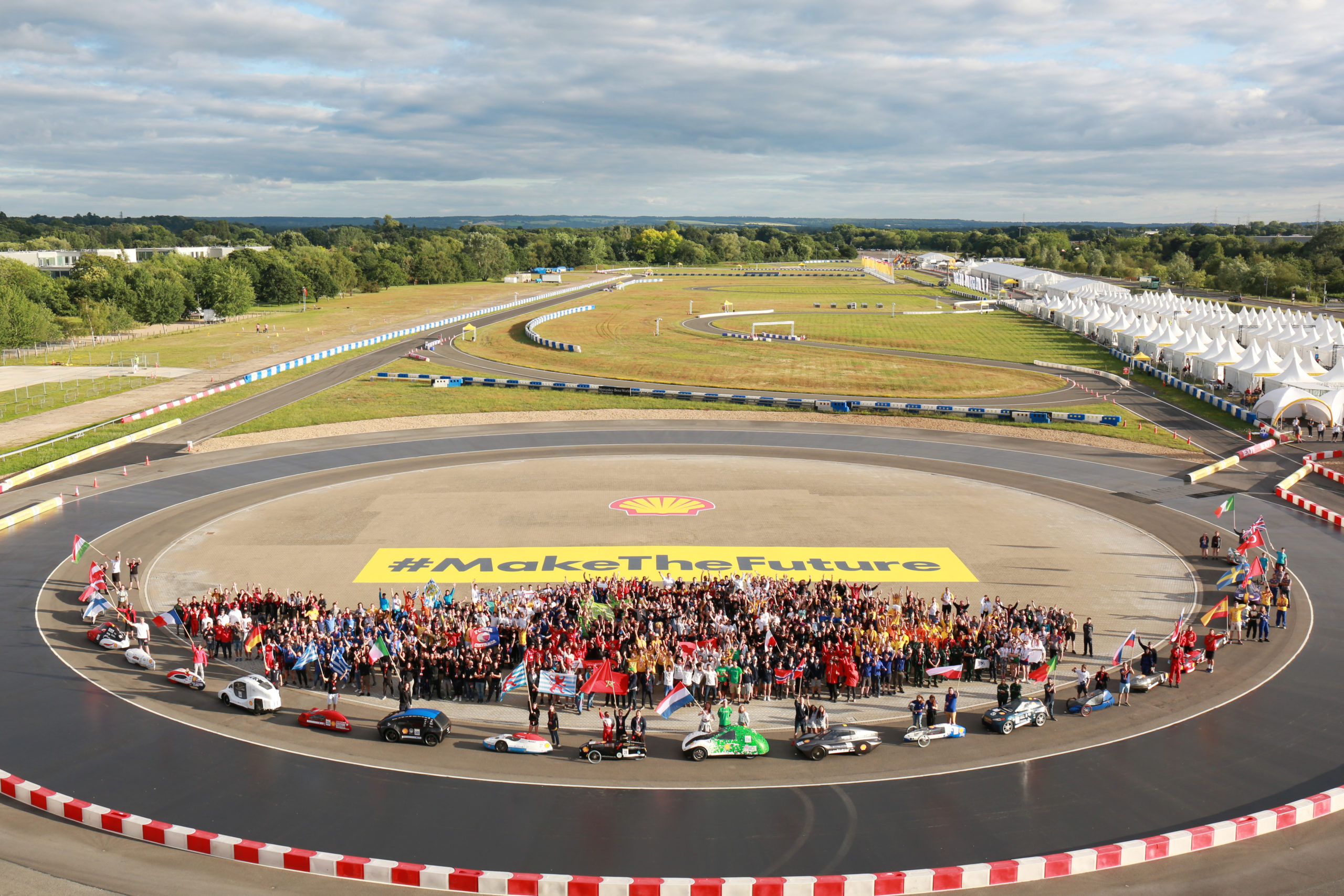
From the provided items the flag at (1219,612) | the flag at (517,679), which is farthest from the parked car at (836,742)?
the flag at (1219,612)

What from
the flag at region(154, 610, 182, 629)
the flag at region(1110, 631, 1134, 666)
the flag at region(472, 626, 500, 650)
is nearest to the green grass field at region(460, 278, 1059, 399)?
the flag at region(1110, 631, 1134, 666)

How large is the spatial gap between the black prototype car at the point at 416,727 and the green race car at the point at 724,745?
675 centimetres

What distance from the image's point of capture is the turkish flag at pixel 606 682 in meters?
26.0

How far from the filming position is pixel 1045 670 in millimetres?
27172

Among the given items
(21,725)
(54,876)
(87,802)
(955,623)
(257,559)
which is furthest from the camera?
(257,559)

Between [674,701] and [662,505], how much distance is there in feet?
73.5

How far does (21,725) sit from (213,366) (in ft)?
251

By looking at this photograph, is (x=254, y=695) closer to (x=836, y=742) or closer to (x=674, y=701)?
(x=674, y=701)

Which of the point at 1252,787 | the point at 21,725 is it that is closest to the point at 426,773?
the point at 21,725

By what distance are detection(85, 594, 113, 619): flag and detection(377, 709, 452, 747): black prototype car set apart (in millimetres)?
15088

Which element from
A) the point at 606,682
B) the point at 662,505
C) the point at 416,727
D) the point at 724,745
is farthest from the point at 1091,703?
the point at 662,505

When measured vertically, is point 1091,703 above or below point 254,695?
above

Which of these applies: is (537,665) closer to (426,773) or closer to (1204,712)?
(426,773)

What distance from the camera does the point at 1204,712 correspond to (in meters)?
26.2
